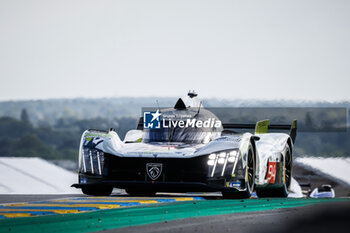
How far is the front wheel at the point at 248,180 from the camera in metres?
12.8

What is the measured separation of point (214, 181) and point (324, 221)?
389 centimetres

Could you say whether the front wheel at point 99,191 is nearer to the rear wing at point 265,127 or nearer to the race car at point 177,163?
the race car at point 177,163

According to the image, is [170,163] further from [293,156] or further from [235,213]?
[293,156]

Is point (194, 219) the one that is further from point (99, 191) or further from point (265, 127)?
point (265, 127)

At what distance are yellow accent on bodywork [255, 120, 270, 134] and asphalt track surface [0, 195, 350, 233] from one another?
483 cm

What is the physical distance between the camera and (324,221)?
877 centimetres

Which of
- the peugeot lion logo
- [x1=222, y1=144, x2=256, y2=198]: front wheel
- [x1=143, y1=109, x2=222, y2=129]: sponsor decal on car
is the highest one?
[x1=143, y1=109, x2=222, y2=129]: sponsor decal on car

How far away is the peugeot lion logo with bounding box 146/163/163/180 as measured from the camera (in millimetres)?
12484

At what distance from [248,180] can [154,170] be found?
64.7 inches

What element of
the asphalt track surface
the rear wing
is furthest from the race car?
the rear wing

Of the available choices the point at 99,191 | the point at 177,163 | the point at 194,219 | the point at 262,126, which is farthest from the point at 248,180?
the point at 194,219

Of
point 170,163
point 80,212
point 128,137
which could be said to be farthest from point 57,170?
point 80,212

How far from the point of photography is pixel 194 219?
9172mm

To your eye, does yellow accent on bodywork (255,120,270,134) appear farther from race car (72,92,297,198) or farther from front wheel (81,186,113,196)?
front wheel (81,186,113,196)
